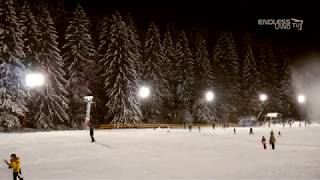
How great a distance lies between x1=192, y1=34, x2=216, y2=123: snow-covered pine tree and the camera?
76625 mm

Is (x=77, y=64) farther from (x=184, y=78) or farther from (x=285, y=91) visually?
(x=285, y=91)

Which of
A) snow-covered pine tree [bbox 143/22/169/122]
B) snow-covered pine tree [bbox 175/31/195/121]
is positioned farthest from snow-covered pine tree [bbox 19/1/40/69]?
snow-covered pine tree [bbox 175/31/195/121]

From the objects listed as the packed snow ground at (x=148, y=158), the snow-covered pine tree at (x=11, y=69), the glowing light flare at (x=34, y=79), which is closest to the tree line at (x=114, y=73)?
the snow-covered pine tree at (x=11, y=69)

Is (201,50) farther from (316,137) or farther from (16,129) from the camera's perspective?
(16,129)

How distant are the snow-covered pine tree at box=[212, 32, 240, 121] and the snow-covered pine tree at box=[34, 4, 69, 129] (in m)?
33.6

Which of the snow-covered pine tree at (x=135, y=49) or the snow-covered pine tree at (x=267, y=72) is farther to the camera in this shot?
the snow-covered pine tree at (x=267, y=72)

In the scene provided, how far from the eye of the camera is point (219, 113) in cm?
8181

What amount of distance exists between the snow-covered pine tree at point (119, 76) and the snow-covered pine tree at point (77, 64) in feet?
8.99

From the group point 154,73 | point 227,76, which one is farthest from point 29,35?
point 227,76

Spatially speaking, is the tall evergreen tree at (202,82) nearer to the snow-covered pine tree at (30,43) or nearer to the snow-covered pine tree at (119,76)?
the snow-covered pine tree at (119,76)

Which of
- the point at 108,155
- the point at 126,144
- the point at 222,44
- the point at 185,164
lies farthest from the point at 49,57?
the point at 222,44

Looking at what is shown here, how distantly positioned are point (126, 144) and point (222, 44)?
5357cm

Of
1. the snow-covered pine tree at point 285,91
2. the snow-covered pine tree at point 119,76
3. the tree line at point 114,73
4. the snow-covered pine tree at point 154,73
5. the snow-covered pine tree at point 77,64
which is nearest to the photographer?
the tree line at point 114,73

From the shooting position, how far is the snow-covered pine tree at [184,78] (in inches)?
3007
